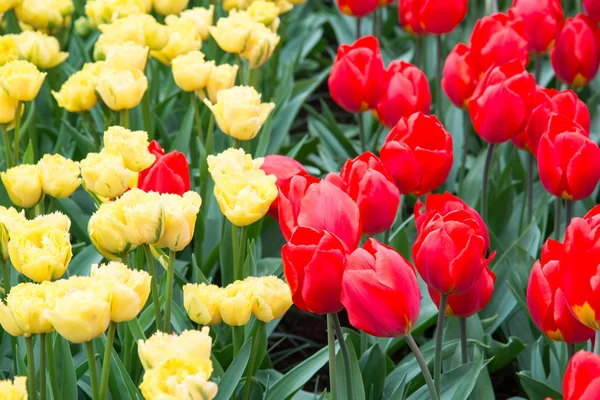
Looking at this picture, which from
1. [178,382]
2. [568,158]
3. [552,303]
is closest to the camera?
[178,382]

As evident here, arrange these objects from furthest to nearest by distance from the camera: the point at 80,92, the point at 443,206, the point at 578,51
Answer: the point at 578,51, the point at 80,92, the point at 443,206

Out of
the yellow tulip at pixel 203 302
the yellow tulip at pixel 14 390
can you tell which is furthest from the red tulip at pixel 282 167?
the yellow tulip at pixel 14 390

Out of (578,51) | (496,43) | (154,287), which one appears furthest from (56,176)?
(578,51)

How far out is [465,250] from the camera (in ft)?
3.52

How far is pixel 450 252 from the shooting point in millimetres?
1075

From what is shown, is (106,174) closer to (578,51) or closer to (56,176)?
(56,176)

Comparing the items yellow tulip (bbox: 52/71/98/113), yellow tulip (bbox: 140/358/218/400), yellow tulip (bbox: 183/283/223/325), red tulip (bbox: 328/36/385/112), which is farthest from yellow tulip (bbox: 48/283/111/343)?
red tulip (bbox: 328/36/385/112)

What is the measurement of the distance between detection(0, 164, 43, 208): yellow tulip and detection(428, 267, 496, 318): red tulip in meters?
0.62

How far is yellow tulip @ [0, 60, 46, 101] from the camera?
1.58 meters

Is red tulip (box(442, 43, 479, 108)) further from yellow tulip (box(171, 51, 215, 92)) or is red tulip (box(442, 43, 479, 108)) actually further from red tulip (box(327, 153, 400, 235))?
red tulip (box(327, 153, 400, 235))

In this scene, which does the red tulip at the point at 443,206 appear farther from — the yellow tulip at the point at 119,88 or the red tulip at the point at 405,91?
the yellow tulip at the point at 119,88

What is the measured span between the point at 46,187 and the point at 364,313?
0.61 m

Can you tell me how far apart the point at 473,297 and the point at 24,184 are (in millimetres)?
686

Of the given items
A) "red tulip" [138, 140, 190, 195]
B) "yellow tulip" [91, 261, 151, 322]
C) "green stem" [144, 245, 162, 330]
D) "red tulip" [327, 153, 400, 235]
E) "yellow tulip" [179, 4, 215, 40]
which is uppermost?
"yellow tulip" [91, 261, 151, 322]
